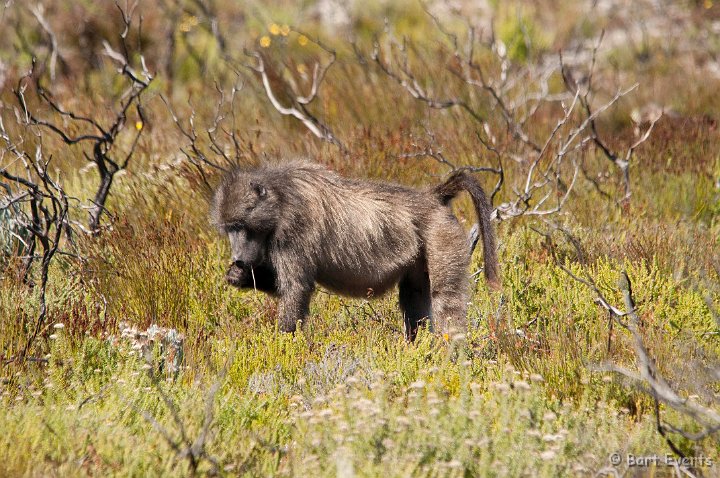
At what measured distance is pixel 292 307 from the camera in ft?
15.9

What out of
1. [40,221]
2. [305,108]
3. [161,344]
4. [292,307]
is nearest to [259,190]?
[292,307]

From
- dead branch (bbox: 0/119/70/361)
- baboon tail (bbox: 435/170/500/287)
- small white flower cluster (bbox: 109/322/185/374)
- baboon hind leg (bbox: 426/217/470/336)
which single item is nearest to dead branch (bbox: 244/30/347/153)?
baboon tail (bbox: 435/170/500/287)

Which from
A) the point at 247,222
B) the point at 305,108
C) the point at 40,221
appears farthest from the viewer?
the point at 305,108

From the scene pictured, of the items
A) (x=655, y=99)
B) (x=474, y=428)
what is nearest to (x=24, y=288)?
(x=474, y=428)

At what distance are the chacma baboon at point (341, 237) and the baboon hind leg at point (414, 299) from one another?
0.04 feet

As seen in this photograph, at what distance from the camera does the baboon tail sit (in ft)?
16.7

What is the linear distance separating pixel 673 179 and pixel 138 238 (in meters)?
4.33

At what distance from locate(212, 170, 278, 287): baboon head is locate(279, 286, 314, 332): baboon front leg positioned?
0.93ft
